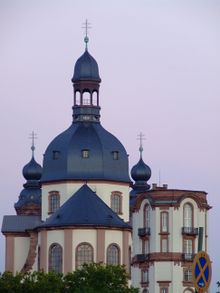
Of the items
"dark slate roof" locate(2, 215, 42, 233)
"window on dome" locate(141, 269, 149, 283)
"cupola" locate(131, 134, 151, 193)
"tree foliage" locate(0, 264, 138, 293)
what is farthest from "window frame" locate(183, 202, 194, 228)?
"tree foliage" locate(0, 264, 138, 293)

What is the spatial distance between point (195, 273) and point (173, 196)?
3422 inches

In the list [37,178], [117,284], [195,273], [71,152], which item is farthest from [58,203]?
[195,273]

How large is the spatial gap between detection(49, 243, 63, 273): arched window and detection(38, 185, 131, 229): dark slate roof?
63.7 inches

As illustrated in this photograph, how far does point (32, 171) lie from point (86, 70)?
2098 centimetres

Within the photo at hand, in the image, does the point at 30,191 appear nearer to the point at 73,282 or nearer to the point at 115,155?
the point at 115,155

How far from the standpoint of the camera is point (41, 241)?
11506 centimetres

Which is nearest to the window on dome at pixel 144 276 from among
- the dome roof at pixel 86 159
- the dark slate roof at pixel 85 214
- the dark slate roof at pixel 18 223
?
the dark slate roof at pixel 85 214

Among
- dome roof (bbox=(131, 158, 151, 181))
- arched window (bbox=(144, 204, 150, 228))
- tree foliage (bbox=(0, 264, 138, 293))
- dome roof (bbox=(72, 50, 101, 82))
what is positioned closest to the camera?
tree foliage (bbox=(0, 264, 138, 293))

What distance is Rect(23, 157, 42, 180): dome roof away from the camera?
13950 cm

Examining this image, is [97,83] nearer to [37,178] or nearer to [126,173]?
[126,173]

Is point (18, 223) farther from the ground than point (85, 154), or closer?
closer

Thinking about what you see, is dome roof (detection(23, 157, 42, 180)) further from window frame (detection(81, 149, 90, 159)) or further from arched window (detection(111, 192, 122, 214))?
window frame (detection(81, 149, 90, 159))

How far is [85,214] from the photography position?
114 m

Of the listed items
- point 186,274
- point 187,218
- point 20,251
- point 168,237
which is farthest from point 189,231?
point 20,251
